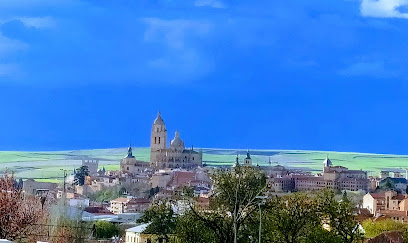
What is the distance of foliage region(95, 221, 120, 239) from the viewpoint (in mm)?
47653

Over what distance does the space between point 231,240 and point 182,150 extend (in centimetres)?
12094

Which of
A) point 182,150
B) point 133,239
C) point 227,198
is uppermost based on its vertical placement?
point 182,150

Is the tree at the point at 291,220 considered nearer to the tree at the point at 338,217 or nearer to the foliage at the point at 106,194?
the tree at the point at 338,217

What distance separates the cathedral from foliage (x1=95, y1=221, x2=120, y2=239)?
291ft

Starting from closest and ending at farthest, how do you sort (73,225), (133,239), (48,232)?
(48,232) → (73,225) → (133,239)

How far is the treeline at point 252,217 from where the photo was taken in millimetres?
23562

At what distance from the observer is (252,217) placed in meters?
24.6

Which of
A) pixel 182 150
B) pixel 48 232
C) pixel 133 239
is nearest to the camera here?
pixel 48 232

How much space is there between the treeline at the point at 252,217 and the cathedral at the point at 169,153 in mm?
114584

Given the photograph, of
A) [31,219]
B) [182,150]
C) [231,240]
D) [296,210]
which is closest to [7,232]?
[31,219]

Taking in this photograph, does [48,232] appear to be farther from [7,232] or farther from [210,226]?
[210,226]

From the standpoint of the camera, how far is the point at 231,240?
2295cm

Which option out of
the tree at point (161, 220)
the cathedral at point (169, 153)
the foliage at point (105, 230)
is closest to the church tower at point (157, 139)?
the cathedral at point (169, 153)

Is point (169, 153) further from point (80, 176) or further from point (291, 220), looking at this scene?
point (291, 220)
